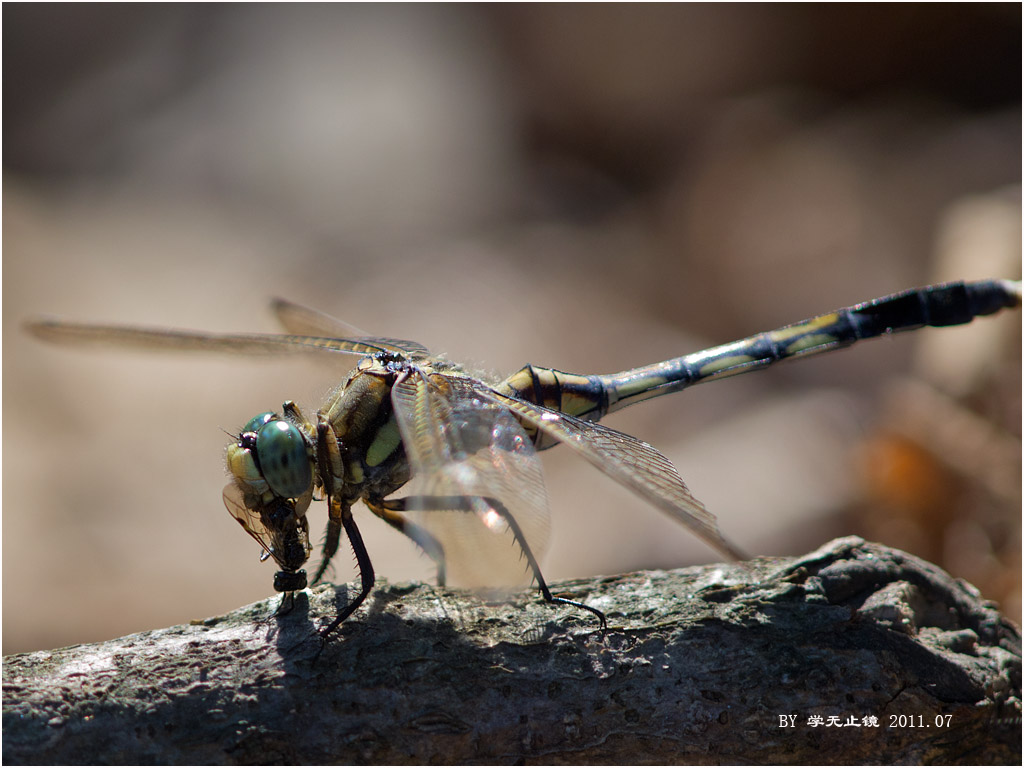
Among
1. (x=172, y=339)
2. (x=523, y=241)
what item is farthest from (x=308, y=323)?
(x=523, y=241)

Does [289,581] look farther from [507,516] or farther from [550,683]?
[550,683]

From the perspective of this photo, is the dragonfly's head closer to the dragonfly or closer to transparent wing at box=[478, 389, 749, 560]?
the dragonfly

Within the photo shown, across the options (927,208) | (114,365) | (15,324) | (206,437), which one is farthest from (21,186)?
(927,208)

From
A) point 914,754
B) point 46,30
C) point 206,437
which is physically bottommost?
point 914,754

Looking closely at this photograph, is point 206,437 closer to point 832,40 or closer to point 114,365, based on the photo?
point 114,365

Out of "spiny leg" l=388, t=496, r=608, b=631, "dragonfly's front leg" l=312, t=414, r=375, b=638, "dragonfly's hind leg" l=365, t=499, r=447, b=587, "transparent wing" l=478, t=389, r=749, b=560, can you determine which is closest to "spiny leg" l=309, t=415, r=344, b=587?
"dragonfly's front leg" l=312, t=414, r=375, b=638

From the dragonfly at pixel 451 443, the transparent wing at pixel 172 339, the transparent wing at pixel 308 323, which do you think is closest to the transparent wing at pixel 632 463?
the dragonfly at pixel 451 443
